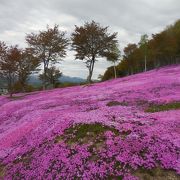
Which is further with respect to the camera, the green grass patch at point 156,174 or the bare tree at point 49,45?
the bare tree at point 49,45

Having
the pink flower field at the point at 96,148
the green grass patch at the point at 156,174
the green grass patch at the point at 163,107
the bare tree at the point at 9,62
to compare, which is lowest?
the green grass patch at the point at 156,174

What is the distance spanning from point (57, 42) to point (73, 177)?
6561 centimetres

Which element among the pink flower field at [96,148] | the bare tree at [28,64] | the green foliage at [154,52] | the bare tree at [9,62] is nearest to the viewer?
the pink flower field at [96,148]

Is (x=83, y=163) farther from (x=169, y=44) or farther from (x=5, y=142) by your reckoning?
(x=169, y=44)

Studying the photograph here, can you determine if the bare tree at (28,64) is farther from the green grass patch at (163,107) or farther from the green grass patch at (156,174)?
the green grass patch at (156,174)

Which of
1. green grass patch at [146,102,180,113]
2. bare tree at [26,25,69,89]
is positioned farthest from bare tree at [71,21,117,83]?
green grass patch at [146,102,180,113]

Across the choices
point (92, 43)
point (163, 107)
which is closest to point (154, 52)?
point (92, 43)

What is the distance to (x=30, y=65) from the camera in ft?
247

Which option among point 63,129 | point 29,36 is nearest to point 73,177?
point 63,129

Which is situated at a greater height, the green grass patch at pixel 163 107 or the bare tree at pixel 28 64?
the bare tree at pixel 28 64

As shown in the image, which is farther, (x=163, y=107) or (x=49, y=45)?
(x=49, y=45)

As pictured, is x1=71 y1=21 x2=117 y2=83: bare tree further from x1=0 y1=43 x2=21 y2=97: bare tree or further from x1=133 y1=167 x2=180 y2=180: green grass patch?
x1=133 y1=167 x2=180 y2=180: green grass patch

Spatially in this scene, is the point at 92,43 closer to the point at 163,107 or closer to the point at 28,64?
the point at 28,64

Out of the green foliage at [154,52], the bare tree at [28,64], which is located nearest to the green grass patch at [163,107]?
the bare tree at [28,64]
